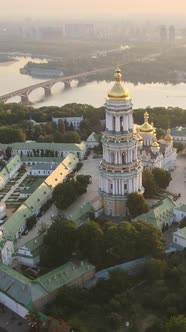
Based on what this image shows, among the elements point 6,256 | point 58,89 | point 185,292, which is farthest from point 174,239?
point 58,89

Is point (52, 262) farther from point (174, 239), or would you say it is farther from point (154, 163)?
point (154, 163)

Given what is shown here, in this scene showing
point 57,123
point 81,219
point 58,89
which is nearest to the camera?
point 81,219

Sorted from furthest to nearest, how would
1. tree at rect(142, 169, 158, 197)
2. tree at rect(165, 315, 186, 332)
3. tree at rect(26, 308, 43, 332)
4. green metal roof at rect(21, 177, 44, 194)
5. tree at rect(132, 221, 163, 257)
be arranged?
1. green metal roof at rect(21, 177, 44, 194)
2. tree at rect(142, 169, 158, 197)
3. tree at rect(132, 221, 163, 257)
4. tree at rect(26, 308, 43, 332)
5. tree at rect(165, 315, 186, 332)

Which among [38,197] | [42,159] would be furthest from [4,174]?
[38,197]

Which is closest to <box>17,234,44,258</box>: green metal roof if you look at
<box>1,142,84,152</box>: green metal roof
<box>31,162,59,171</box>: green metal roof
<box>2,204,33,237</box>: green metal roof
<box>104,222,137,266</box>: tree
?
<box>2,204,33,237</box>: green metal roof

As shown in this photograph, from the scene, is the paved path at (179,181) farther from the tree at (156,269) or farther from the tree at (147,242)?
the tree at (156,269)

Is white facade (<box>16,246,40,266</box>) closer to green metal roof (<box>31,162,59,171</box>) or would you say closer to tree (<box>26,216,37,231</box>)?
tree (<box>26,216,37,231</box>)

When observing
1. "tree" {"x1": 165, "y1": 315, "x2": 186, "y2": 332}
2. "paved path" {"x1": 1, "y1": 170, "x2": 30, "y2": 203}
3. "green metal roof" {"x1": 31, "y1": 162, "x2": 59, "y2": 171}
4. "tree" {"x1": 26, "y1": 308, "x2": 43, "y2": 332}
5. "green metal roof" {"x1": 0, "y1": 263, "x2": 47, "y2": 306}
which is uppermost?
"tree" {"x1": 165, "y1": 315, "x2": 186, "y2": 332}
